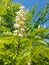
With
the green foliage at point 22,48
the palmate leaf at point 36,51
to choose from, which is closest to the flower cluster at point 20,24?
the green foliage at point 22,48

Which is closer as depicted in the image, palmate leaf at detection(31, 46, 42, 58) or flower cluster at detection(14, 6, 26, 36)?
palmate leaf at detection(31, 46, 42, 58)

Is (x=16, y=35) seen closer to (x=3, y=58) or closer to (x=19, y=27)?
(x=19, y=27)

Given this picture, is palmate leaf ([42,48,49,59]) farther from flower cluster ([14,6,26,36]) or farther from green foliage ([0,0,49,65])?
flower cluster ([14,6,26,36])

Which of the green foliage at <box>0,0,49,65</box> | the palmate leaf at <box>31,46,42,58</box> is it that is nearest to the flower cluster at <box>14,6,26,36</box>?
the green foliage at <box>0,0,49,65</box>

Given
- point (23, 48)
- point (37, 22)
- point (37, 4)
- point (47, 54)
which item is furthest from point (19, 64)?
point (37, 4)

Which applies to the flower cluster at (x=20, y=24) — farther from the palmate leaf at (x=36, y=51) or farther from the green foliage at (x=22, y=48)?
the palmate leaf at (x=36, y=51)

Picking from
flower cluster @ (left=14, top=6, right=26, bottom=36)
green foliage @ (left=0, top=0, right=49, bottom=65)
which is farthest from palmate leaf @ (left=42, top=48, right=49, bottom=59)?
flower cluster @ (left=14, top=6, right=26, bottom=36)

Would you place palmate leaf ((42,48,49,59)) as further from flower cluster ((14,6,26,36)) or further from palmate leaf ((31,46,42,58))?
flower cluster ((14,6,26,36))

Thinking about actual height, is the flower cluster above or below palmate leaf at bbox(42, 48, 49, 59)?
above

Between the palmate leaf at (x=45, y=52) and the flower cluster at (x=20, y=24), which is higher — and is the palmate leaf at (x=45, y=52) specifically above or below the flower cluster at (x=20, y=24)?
below

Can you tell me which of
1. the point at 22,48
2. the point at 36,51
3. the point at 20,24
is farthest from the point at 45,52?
the point at 22,48

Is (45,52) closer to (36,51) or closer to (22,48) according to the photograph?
(36,51)

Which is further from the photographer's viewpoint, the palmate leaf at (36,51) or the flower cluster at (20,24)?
the flower cluster at (20,24)

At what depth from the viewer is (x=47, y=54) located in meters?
2.33
